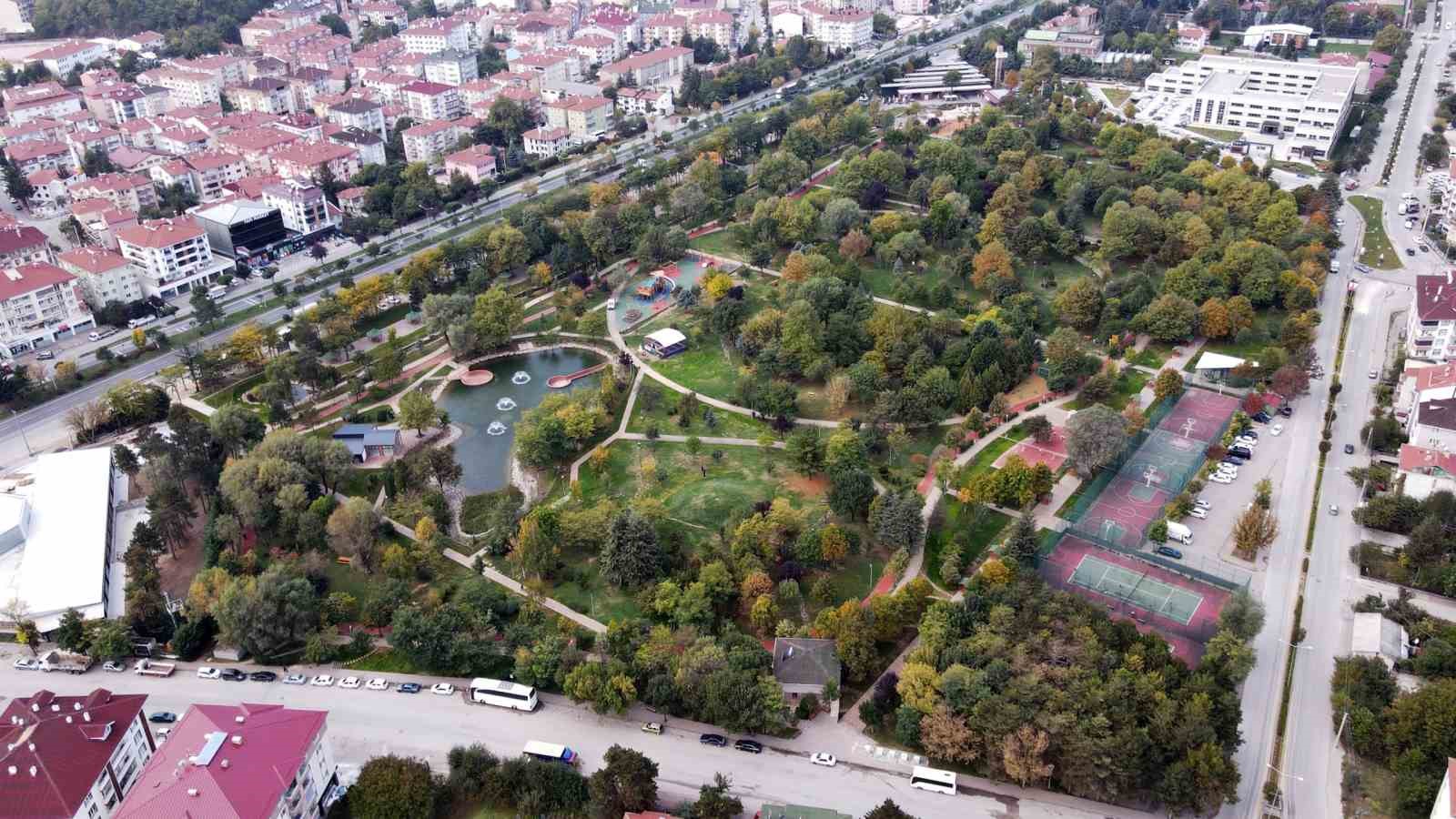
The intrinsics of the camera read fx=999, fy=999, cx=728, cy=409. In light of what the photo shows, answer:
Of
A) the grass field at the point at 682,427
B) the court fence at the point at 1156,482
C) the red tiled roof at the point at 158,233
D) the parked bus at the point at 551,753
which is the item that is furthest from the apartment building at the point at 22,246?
the court fence at the point at 1156,482

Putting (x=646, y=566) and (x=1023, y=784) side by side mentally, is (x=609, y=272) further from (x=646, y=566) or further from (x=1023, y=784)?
(x=1023, y=784)

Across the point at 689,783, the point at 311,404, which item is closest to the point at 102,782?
the point at 689,783

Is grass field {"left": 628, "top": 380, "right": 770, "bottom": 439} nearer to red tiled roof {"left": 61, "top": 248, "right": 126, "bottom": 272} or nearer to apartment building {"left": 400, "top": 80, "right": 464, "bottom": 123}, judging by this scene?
red tiled roof {"left": 61, "top": 248, "right": 126, "bottom": 272}

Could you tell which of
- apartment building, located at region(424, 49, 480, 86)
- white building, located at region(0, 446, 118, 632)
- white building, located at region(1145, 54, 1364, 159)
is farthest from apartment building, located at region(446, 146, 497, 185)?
white building, located at region(1145, 54, 1364, 159)

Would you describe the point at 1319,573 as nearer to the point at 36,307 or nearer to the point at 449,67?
the point at 36,307

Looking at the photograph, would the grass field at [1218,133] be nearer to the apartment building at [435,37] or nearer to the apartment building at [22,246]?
the apartment building at [435,37]

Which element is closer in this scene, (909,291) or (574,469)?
(574,469)
